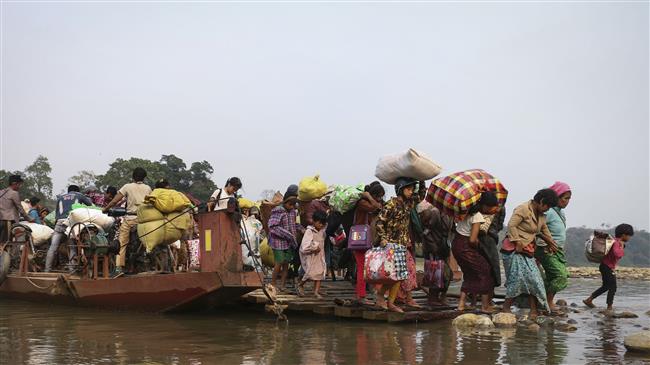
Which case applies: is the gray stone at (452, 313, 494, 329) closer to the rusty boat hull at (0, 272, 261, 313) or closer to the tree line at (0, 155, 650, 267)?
the rusty boat hull at (0, 272, 261, 313)

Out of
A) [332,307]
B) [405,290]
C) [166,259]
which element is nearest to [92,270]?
[166,259]

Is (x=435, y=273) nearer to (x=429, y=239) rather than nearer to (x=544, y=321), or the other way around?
(x=429, y=239)

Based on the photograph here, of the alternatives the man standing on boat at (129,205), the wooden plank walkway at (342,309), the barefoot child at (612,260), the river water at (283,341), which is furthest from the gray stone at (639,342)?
the man standing on boat at (129,205)

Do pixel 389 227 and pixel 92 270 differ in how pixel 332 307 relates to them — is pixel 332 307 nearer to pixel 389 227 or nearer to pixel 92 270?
pixel 389 227

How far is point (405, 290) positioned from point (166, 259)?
3647 mm

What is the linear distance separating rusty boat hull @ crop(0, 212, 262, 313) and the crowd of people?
25 centimetres

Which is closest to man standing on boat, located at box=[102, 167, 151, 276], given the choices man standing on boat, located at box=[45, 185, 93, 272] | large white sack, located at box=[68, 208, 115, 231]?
large white sack, located at box=[68, 208, 115, 231]

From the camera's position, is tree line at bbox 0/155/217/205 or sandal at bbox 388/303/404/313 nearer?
sandal at bbox 388/303/404/313

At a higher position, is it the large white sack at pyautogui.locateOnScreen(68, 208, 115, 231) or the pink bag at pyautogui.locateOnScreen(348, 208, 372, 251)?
the large white sack at pyautogui.locateOnScreen(68, 208, 115, 231)

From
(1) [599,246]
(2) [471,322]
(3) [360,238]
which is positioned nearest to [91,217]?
(3) [360,238]

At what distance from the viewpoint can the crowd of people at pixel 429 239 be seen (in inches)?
323

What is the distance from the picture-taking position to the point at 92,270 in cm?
1025

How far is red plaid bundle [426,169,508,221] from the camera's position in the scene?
8156 millimetres

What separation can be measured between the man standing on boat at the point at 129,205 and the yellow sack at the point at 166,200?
2.04 ft
